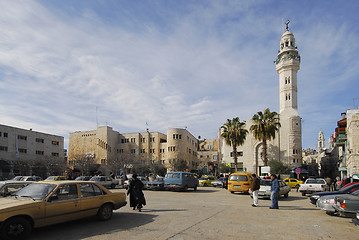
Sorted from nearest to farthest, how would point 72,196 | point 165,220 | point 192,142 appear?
point 72,196 → point 165,220 → point 192,142

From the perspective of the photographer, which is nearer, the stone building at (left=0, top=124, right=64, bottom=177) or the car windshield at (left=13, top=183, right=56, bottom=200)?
the car windshield at (left=13, top=183, right=56, bottom=200)

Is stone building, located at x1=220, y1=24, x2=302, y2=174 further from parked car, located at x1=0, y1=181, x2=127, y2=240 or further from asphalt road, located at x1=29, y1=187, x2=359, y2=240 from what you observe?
parked car, located at x1=0, y1=181, x2=127, y2=240

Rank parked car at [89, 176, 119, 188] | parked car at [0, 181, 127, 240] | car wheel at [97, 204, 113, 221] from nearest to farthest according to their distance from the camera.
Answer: parked car at [0, 181, 127, 240]
car wheel at [97, 204, 113, 221]
parked car at [89, 176, 119, 188]

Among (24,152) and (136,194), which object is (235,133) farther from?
(24,152)

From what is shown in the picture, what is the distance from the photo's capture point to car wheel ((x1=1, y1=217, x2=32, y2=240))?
669 centimetres

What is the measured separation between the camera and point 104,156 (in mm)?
82812

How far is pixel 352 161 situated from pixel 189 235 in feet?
107

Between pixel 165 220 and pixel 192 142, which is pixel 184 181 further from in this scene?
pixel 192 142

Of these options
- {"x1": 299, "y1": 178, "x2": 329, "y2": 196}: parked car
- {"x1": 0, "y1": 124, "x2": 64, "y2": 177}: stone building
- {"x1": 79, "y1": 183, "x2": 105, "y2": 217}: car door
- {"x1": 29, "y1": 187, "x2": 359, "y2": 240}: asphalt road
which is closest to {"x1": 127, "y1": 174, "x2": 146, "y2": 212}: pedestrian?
{"x1": 29, "y1": 187, "x2": 359, "y2": 240}: asphalt road

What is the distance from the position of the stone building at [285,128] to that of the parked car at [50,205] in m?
57.4

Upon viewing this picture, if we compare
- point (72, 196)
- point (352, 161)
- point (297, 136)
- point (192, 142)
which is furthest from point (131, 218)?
point (192, 142)

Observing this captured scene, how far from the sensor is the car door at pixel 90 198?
8.65 metres

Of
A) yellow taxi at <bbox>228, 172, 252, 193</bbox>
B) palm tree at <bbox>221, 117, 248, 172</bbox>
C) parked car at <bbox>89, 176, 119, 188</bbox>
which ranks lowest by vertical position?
parked car at <bbox>89, 176, 119, 188</bbox>

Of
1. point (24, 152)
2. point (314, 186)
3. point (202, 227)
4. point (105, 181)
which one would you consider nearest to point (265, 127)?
point (314, 186)
